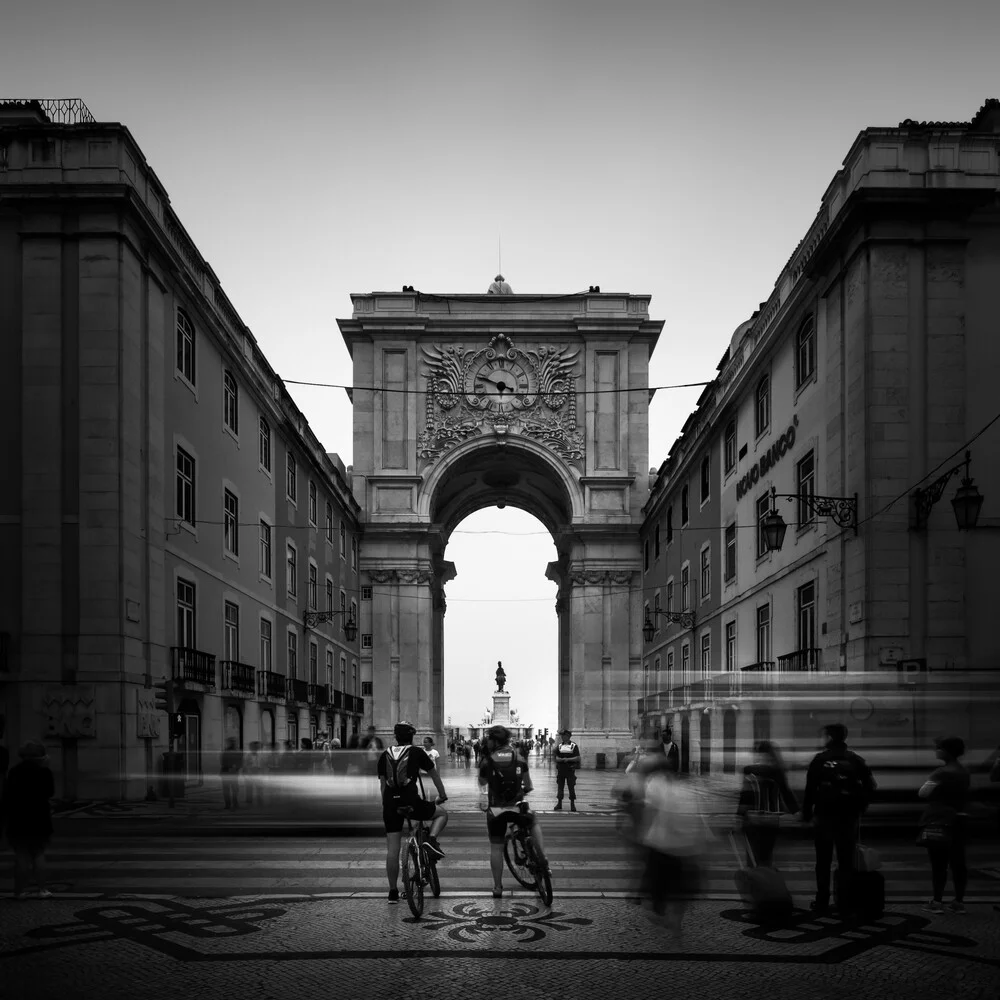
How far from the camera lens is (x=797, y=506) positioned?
26016 mm

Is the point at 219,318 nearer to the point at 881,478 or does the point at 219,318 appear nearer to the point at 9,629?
the point at 9,629

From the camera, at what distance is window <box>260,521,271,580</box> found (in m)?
35.5

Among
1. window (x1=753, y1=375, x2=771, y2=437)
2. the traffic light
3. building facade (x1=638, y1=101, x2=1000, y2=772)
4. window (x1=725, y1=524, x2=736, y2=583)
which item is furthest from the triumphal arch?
the traffic light

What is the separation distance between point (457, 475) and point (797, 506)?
37.2 m

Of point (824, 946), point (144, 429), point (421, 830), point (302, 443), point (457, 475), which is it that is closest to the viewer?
point (824, 946)

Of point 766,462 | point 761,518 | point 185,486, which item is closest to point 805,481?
point 766,462

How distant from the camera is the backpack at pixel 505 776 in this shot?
11250mm

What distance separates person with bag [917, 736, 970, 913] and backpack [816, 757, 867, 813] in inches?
29.2

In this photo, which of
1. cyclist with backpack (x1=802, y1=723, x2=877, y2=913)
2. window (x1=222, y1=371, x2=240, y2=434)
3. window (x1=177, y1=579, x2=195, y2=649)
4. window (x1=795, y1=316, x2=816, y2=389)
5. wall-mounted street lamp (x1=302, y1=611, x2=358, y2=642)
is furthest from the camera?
wall-mounted street lamp (x1=302, y1=611, x2=358, y2=642)

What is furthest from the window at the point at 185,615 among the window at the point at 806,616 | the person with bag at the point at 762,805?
the person with bag at the point at 762,805

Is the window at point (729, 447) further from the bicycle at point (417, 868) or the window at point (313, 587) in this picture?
the bicycle at point (417, 868)

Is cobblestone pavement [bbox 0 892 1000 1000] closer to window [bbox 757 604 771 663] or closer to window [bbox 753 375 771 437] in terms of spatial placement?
window [bbox 757 604 771 663]

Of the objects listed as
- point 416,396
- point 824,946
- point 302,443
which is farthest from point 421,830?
point 416,396

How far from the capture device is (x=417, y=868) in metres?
10.4
